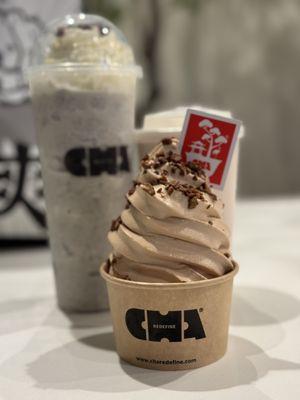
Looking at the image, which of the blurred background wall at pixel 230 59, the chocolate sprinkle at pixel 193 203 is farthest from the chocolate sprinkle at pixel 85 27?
the blurred background wall at pixel 230 59

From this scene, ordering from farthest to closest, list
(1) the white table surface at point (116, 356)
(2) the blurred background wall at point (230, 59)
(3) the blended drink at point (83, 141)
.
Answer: (2) the blurred background wall at point (230, 59)
(3) the blended drink at point (83, 141)
(1) the white table surface at point (116, 356)

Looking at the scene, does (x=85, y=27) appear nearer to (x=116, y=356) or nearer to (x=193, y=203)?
(x=193, y=203)

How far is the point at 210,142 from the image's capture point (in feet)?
3.84

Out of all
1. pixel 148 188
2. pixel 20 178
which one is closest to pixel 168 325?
pixel 148 188

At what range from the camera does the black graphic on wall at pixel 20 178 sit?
2.22 meters

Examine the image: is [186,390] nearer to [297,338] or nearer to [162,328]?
[162,328]

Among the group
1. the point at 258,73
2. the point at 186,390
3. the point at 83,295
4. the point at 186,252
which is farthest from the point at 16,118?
the point at 258,73

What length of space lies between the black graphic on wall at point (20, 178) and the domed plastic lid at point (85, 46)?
0.77 meters

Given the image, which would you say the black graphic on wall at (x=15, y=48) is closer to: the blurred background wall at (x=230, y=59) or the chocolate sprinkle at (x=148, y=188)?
the chocolate sprinkle at (x=148, y=188)

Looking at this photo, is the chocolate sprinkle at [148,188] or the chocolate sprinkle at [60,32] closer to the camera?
the chocolate sprinkle at [148,188]

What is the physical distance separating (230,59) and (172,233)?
116 inches

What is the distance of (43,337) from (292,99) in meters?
3.02

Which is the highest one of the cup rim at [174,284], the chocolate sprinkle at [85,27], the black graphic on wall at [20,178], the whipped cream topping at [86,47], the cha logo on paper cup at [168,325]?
the chocolate sprinkle at [85,27]

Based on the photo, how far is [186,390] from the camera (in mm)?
972
